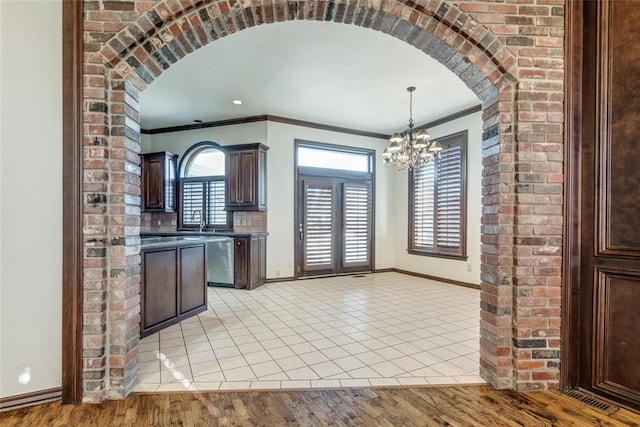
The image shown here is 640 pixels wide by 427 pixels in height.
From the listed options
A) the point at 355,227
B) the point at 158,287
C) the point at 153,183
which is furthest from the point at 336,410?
the point at 153,183

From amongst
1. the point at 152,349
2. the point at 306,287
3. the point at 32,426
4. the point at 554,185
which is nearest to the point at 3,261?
the point at 32,426

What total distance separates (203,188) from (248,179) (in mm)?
1173

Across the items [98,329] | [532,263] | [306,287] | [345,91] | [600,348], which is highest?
[345,91]

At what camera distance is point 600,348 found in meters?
1.98

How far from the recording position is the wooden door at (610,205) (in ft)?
6.08

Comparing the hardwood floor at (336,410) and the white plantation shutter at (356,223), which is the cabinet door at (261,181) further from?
the hardwood floor at (336,410)

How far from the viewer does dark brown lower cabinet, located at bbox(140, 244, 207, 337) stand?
3033 mm

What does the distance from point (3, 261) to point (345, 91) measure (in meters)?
4.14

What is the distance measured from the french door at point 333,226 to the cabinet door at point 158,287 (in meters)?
2.92

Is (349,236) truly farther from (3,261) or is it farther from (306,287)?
(3,261)

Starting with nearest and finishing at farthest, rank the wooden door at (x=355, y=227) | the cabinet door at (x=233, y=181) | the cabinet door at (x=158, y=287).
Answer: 1. the cabinet door at (x=158, y=287)
2. the cabinet door at (x=233, y=181)
3. the wooden door at (x=355, y=227)

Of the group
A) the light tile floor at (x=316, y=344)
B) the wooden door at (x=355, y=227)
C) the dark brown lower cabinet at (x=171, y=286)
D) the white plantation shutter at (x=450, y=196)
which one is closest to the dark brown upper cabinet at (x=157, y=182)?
the light tile floor at (x=316, y=344)

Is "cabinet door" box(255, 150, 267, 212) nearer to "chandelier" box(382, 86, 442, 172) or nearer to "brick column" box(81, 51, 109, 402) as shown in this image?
"chandelier" box(382, 86, 442, 172)

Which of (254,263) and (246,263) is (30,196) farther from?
(254,263)
